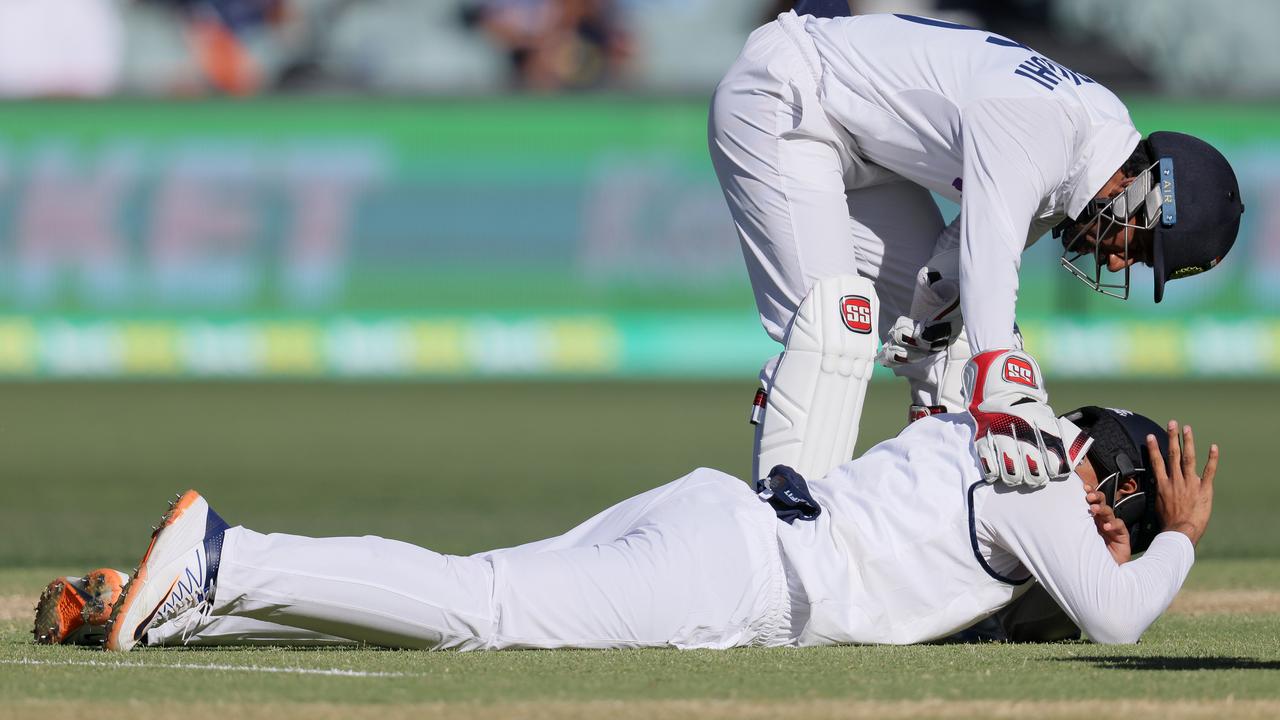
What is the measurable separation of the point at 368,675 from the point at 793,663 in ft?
2.95

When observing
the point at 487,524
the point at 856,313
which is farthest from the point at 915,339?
the point at 487,524

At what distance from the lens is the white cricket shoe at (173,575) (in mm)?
3969

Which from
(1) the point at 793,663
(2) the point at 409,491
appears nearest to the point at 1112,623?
(1) the point at 793,663

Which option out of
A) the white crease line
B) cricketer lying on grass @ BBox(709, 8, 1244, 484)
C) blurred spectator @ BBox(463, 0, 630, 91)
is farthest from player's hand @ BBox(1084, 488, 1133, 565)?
blurred spectator @ BBox(463, 0, 630, 91)

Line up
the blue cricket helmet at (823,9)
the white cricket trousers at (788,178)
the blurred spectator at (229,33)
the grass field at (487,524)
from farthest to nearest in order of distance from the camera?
the blurred spectator at (229,33) < the blue cricket helmet at (823,9) < the white cricket trousers at (788,178) < the grass field at (487,524)

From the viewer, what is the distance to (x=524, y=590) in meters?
4.10

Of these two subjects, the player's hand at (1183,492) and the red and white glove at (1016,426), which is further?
the player's hand at (1183,492)

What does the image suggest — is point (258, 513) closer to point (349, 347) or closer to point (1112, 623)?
point (1112, 623)

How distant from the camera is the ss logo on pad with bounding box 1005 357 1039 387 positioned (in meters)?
4.39

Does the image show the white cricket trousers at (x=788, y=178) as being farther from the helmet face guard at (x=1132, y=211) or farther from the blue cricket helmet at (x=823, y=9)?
the helmet face guard at (x=1132, y=211)

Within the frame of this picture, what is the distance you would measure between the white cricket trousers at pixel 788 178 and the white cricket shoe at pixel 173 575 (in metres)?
1.82

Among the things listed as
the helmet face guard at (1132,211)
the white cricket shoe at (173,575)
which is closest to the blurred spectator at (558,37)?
the helmet face guard at (1132,211)

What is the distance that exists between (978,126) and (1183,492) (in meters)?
1.09

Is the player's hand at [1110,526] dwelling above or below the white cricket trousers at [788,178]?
below
